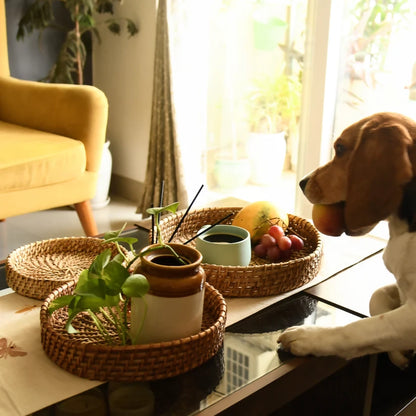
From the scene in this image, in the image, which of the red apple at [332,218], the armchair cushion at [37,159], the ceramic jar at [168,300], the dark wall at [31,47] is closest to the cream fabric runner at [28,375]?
the ceramic jar at [168,300]

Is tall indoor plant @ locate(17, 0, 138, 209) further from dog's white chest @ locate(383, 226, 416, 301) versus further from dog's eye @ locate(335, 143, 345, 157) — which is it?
dog's white chest @ locate(383, 226, 416, 301)

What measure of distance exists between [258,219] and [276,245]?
0.08 meters

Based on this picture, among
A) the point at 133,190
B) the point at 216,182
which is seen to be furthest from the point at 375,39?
the point at 133,190

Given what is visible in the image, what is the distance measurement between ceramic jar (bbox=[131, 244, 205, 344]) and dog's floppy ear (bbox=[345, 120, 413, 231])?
0.25 m

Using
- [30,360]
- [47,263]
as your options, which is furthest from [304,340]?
[47,263]

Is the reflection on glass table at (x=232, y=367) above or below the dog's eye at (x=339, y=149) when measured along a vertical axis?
below

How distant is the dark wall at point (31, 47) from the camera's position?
115 inches

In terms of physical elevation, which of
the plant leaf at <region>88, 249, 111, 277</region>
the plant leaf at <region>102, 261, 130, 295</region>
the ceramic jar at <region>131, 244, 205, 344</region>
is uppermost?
the plant leaf at <region>88, 249, 111, 277</region>

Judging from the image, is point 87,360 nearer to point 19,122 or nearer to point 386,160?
point 386,160

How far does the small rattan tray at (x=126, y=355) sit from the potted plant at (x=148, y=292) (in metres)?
0.03

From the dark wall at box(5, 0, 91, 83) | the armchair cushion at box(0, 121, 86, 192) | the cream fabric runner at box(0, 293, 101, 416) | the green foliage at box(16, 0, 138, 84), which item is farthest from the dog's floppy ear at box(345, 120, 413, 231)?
→ the dark wall at box(5, 0, 91, 83)

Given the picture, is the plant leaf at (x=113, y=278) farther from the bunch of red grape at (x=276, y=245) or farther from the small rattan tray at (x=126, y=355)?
the bunch of red grape at (x=276, y=245)

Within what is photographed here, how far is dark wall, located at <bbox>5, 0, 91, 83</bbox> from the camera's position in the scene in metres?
2.93

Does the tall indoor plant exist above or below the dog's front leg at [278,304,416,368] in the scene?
above
